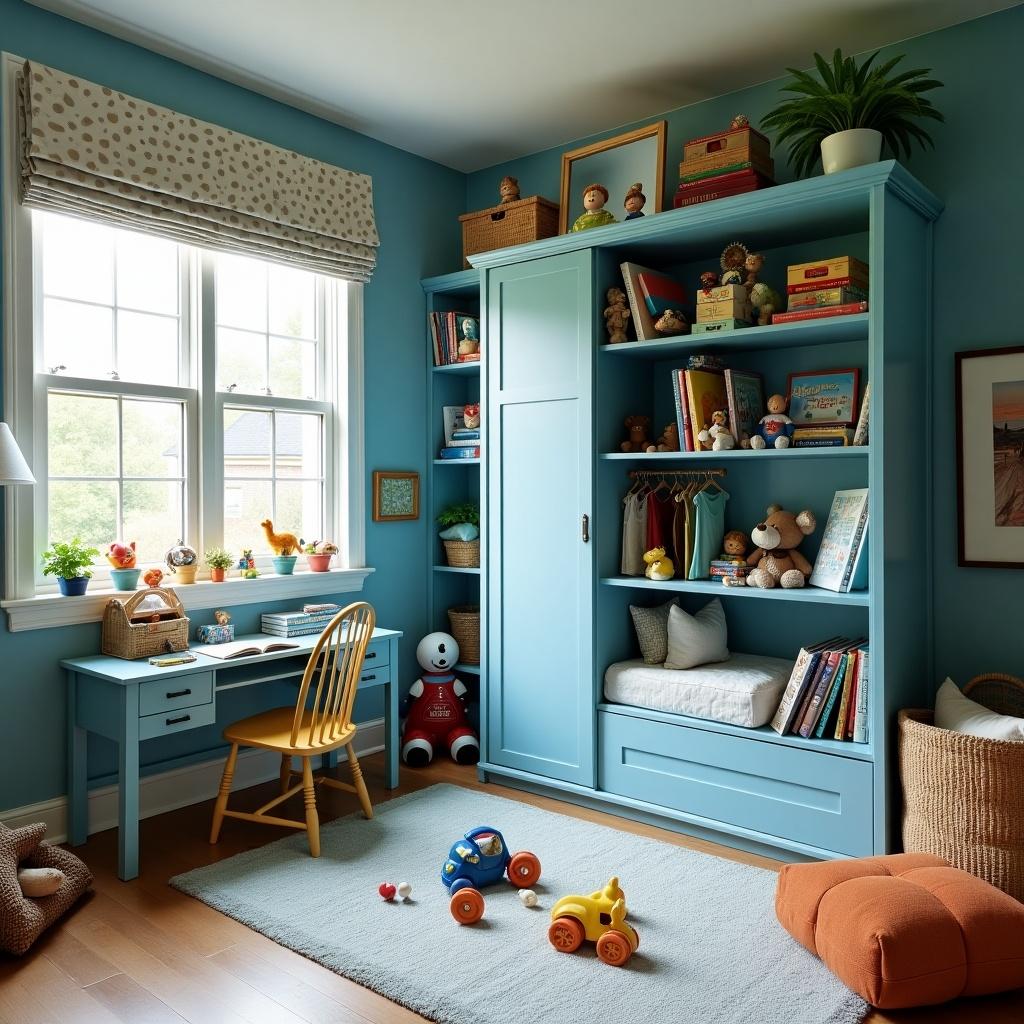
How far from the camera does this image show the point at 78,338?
3090mm

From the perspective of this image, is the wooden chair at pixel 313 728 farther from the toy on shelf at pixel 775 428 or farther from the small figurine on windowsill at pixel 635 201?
the small figurine on windowsill at pixel 635 201

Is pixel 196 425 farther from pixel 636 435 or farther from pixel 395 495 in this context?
pixel 636 435

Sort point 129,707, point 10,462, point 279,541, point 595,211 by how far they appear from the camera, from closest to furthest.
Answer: point 10,462
point 129,707
point 595,211
point 279,541

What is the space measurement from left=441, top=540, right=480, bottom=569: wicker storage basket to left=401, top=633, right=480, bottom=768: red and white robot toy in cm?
35

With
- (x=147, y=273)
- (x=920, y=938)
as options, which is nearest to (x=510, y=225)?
(x=147, y=273)

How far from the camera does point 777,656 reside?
3.38 m

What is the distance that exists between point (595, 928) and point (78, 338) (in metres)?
2.56

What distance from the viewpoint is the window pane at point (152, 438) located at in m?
3.23

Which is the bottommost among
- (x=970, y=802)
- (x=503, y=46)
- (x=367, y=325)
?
(x=970, y=802)

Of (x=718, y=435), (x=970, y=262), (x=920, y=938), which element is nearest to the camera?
(x=920, y=938)

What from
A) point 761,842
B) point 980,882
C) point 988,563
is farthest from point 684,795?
point 988,563

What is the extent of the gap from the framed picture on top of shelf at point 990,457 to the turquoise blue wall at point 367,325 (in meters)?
2.34

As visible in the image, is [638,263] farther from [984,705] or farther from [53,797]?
[53,797]

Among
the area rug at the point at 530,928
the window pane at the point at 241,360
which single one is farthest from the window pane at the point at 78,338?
the area rug at the point at 530,928
